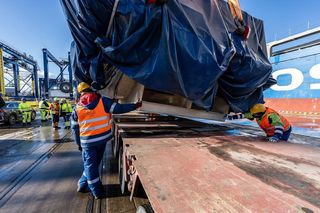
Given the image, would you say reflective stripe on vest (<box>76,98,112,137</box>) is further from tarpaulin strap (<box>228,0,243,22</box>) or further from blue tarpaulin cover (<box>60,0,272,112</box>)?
tarpaulin strap (<box>228,0,243,22</box>)

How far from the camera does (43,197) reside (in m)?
2.65

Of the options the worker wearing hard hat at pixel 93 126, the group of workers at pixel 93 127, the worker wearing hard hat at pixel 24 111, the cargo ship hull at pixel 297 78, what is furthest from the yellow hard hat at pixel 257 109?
the worker wearing hard hat at pixel 24 111

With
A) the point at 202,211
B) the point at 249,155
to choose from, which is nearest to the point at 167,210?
the point at 202,211

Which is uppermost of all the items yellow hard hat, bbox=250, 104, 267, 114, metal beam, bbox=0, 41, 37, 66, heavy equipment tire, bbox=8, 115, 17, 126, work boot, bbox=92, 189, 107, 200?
metal beam, bbox=0, 41, 37, 66

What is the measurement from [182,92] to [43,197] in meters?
2.46

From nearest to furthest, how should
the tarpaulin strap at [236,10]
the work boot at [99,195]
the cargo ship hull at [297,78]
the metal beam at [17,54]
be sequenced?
the work boot at [99,195] → the tarpaulin strap at [236,10] → the cargo ship hull at [297,78] → the metal beam at [17,54]

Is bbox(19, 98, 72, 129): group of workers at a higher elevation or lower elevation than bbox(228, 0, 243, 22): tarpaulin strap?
lower

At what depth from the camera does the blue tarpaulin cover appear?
225 centimetres

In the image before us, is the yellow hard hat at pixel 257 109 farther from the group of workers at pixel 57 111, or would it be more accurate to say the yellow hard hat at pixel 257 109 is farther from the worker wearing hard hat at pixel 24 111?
the worker wearing hard hat at pixel 24 111

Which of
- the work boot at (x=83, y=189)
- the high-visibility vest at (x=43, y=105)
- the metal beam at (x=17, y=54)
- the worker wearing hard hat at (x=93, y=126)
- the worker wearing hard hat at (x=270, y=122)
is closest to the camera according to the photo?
the worker wearing hard hat at (x=93, y=126)

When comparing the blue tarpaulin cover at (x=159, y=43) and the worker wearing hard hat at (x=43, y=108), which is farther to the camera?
the worker wearing hard hat at (x=43, y=108)

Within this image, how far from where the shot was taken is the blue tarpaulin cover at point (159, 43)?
2.25 meters

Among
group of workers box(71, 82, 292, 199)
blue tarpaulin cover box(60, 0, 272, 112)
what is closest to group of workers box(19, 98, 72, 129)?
blue tarpaulin cover box(60, 0, 272, 112)

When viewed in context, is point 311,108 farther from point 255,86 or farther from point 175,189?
point 175,189
